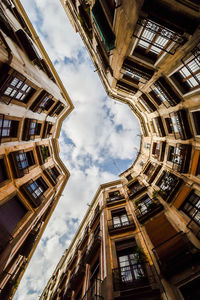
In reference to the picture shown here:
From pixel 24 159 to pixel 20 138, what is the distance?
2441 mm

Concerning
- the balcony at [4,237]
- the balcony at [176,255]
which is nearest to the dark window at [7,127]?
the balcony at [4,237]

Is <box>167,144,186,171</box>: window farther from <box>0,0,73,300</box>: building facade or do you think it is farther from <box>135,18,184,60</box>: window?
<box>0,0,73,300</box>: building facade

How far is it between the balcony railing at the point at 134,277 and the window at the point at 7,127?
41.4 feet

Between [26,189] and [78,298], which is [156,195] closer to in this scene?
[78,298]

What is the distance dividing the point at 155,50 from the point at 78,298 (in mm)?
20012

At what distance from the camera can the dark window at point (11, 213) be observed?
35.7 feet

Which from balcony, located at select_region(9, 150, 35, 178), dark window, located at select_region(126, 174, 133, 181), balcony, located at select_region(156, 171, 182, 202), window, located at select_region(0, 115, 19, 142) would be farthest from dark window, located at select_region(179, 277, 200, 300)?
dark window, located at select_region(126, 174, 133, 181)

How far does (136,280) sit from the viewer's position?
27.2 ft

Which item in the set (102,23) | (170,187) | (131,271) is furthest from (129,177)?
(102,23)

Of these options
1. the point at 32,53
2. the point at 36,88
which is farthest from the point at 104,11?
the point at 36,88

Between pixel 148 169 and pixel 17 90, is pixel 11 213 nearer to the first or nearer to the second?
pixel 17 90

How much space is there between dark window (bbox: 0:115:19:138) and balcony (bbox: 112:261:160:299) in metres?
12.7

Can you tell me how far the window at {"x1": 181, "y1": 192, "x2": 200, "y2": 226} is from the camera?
32.4 feet

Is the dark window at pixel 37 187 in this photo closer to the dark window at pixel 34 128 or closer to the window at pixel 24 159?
the window at pixel 24 159
